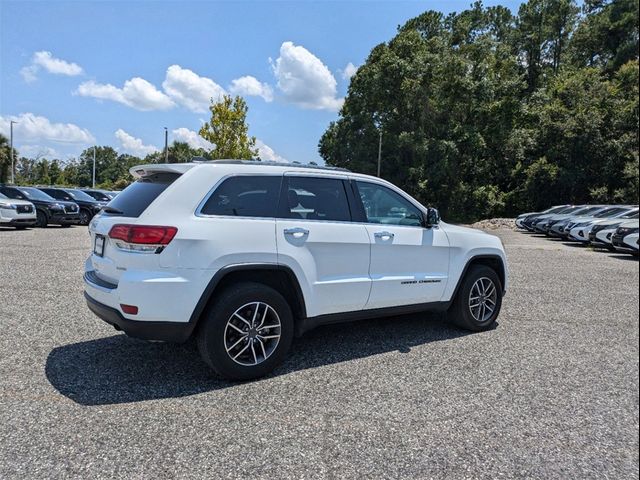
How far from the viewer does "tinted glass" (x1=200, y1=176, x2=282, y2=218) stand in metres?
3.71

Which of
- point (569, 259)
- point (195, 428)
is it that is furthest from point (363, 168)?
point (195, 428)

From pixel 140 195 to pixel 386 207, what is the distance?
7.80 feet

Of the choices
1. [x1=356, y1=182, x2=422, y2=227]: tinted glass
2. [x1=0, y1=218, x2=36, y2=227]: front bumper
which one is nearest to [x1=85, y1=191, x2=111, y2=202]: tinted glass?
[x1=0, y1=218, x2=36, y2=227]: front bumper

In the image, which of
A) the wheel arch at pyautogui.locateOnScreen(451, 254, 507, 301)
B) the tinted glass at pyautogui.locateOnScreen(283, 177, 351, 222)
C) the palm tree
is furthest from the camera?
the palm tree

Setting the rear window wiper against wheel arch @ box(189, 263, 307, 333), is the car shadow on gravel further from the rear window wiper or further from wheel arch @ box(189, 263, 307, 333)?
the rear window wiper

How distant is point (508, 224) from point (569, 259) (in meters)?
8.58

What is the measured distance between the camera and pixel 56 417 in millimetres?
3131

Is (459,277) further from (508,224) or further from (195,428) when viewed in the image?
(195,428)

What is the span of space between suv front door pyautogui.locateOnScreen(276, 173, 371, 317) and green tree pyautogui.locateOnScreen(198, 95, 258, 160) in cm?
2261

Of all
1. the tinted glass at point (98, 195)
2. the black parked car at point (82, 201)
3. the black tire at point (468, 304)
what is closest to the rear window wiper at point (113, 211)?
the black tire at point (468, 304)

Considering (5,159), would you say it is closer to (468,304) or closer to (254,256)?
(254,256)

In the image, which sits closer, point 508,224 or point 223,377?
point 508,224

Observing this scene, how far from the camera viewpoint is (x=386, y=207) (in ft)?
15.3

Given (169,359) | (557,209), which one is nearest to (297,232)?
(169,359)
